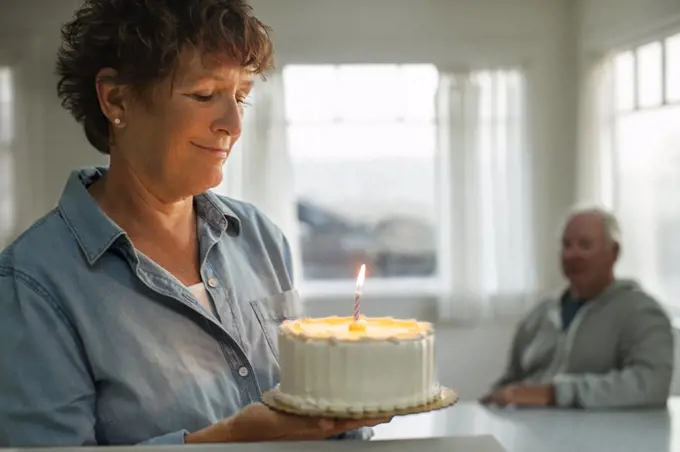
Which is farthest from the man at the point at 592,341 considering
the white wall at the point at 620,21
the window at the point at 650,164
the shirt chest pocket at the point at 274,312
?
the shirt chest pocket at the point at 274,312

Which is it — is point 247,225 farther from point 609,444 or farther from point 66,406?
point 609,444

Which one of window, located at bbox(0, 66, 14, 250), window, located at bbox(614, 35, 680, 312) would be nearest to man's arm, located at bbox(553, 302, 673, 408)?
window, located at bbox(614, 35, 680, 312)

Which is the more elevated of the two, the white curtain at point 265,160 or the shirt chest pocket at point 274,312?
the white curtain at point 265,160

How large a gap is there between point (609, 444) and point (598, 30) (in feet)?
7.91

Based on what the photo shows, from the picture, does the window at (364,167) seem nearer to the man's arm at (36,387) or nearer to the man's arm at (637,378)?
the man's arm at (637,378)

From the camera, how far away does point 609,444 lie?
151cm

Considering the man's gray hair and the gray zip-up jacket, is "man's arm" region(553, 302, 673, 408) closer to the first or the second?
the gray zip-up jacket

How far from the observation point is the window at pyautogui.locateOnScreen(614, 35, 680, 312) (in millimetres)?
2916

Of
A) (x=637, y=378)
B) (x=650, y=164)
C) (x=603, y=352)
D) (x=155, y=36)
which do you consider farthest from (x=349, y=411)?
(x=650, y=164)

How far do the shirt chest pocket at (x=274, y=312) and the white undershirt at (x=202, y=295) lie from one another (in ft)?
0.20

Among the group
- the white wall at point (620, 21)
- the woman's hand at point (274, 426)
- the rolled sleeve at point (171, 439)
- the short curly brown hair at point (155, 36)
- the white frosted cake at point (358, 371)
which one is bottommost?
the rolled sleeve at point (171, 439)

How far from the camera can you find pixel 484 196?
3611 mm

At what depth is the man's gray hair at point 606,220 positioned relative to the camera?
2.42 metres

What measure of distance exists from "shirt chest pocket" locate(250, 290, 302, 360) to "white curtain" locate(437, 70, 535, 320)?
2714 millimetres
